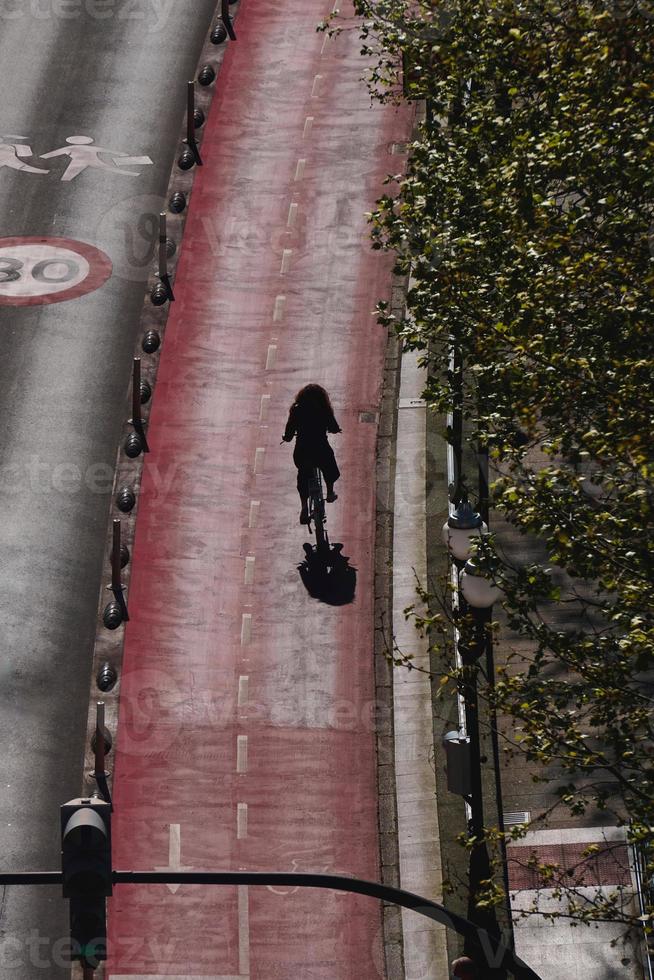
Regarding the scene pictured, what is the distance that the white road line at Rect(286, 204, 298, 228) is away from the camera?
33.0 meters

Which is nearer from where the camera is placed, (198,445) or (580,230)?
(580,230)

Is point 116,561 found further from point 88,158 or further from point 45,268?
point 88,158

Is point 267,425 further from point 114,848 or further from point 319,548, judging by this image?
point 114,848

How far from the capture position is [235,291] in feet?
103

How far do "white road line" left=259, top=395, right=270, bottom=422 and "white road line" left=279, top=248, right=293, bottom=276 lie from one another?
3.38 meters

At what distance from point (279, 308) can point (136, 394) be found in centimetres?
373

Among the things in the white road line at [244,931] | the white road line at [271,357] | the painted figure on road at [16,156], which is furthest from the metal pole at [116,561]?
the painted figure on road at [16,156]

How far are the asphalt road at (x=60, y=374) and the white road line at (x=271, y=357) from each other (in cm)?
215

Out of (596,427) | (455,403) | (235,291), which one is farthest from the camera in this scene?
(235,291)

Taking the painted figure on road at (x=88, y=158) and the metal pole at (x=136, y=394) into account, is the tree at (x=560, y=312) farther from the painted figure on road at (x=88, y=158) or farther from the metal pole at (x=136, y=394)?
the painted figure on road at (x=88, y=158)

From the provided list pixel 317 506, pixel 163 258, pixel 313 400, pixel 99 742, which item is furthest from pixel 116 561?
pixel 163 258

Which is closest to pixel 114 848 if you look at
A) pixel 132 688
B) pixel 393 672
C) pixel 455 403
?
pixel 132 688

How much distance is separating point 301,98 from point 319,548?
1292cm

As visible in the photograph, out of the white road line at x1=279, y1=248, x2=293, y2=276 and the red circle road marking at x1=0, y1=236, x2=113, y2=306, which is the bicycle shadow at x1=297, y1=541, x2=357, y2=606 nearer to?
the white road line at x1=279, y1=248, x2=293, y2=276
